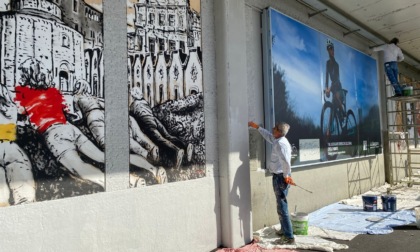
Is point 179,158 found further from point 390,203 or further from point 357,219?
point 390,203

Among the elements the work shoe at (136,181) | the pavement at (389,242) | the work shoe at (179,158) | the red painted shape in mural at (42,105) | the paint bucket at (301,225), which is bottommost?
the pavement at (389,242)

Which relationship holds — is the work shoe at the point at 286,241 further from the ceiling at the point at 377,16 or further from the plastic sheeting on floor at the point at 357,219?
the ceiling at the point at 377,16

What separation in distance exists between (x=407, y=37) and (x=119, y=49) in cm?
1013

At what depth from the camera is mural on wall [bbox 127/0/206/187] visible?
13.4 ft

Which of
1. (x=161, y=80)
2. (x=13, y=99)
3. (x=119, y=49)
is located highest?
(x=119, y=49)

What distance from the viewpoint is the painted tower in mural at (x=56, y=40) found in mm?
3061

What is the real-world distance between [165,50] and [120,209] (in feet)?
6.94

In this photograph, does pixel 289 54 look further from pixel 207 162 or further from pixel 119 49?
pixel 119 49

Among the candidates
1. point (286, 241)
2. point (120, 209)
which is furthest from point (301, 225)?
point (120, 209)

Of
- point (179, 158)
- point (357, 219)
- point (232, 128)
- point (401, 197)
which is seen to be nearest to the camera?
point (179, 158)

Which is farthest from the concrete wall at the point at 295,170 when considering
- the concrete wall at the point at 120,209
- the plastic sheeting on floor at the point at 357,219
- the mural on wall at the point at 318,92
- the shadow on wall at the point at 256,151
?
the concrete wall at the point at 120,209

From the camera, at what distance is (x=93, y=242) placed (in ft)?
11.7

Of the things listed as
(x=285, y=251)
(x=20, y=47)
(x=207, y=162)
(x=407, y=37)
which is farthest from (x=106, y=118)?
(x=407, y=37)

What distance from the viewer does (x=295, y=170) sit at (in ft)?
21.9
